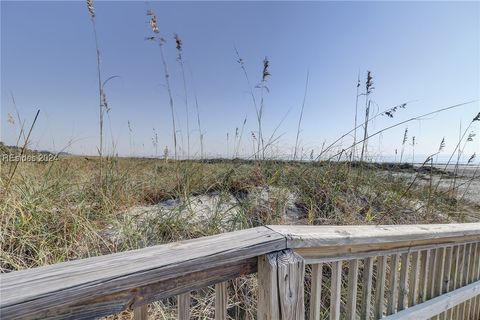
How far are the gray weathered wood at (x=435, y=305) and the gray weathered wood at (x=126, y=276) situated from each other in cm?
98

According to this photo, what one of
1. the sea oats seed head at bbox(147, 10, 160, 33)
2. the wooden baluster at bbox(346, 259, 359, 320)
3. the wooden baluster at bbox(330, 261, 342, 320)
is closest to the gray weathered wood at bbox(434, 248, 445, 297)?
the wooden baluster at bbox(346, 259, 359, 320)

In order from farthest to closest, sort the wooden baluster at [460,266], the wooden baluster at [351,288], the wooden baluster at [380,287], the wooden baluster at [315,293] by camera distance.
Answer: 1. the wooden baluster at [460,266]
2. the wooden baluster at [380,287]
3. the wooden baluster at [351,288]
4. the wooden baluster at [315,293]

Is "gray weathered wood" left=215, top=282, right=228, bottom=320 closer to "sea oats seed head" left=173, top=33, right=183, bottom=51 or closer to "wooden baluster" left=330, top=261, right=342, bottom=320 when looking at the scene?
"wooden baluster" left=330, top=261, right=342, bottom=320

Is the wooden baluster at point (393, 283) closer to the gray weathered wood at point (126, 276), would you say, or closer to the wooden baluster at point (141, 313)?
the gray weathered wood at point (126, 276)

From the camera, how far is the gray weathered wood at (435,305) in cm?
123

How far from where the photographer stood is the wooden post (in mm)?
667

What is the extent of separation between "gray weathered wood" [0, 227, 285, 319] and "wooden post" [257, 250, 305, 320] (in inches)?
1.3

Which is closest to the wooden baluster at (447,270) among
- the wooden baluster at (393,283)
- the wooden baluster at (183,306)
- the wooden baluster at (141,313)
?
the wooden baluster at (393,283)

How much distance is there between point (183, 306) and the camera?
64 centimetres

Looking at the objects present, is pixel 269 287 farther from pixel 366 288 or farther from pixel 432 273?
pixel 432 273

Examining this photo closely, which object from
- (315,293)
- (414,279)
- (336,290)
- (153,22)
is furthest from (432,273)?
(153,22)

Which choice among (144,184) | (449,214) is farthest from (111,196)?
(449,214)

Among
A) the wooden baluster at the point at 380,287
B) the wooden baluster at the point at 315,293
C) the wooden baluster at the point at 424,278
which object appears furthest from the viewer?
the wooden baluster at the point at 424,278

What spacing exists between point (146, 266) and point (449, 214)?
342 cm
